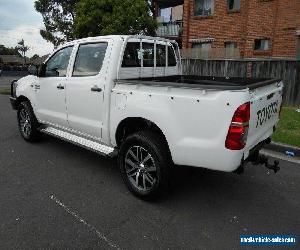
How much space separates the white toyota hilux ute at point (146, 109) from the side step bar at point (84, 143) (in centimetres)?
2

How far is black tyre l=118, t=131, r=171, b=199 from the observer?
371cm

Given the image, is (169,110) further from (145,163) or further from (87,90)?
(87,90)

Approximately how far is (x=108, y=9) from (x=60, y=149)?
46.0 ft

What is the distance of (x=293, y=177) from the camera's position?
4.81m

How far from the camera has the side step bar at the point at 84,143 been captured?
439cm

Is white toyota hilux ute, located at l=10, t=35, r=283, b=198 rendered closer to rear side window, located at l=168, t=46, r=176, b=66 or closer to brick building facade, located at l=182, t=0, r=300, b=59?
rear side window, located at l=168, t=46, r=176, b=66

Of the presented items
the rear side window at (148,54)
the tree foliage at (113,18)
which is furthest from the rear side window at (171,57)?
the tree foliage at (113,18)

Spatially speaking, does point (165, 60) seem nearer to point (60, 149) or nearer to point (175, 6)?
point (60, 149)

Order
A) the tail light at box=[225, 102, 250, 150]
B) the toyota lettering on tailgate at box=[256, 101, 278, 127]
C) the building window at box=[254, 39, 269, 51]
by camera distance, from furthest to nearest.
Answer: the building window at box=[254, 39, 269, 51] → the toyota lettering on tailgate at box=[256, 101, 278, 127] → the tail light at box=[225, 102, 250, 150]

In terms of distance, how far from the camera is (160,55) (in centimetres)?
515

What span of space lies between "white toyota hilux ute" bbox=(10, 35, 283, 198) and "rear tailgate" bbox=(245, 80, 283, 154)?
13 mm

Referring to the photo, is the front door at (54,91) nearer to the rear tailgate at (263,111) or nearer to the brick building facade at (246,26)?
the rear tailgate at (263,111)

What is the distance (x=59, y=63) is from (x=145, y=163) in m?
2.58

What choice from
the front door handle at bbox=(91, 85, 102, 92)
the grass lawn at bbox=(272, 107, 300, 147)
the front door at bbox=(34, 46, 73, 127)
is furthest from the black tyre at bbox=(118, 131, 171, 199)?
the grass lawn at bbox=(272, 107, 300, 147)
